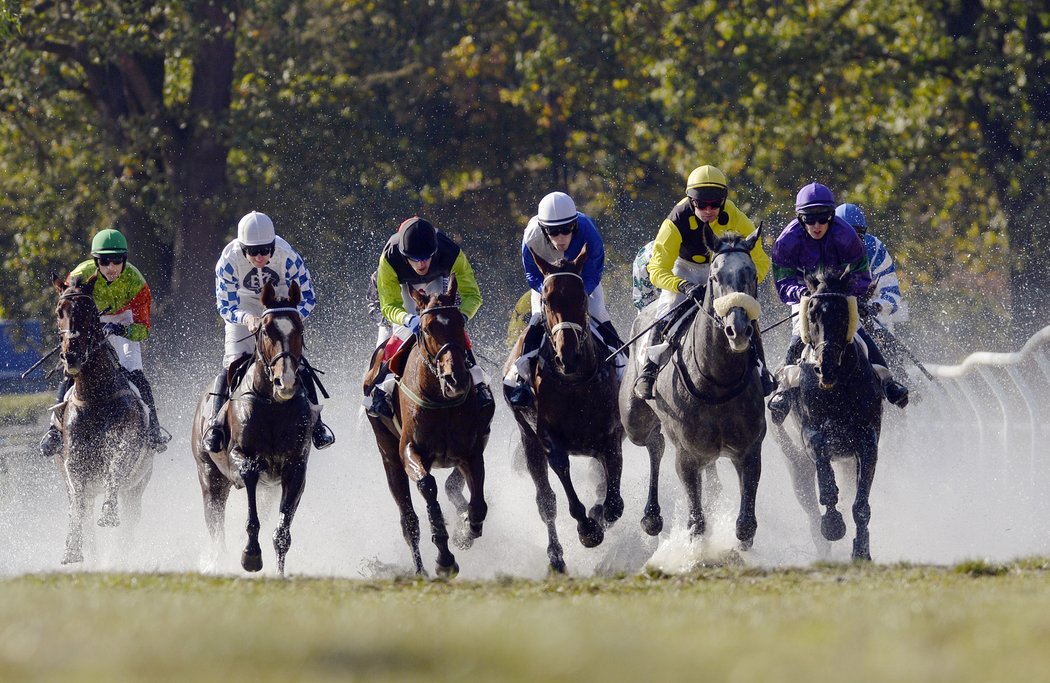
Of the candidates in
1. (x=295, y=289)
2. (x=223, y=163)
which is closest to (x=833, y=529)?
(x=295, y=289)

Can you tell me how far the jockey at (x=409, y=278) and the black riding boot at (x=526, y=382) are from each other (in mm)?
239

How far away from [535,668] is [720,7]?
24.1m

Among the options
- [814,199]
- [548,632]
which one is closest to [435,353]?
[814,199]

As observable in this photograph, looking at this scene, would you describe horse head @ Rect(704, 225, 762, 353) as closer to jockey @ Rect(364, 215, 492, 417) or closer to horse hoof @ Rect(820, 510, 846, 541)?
horse hoof @ Rect(820, 510, 846, 541)

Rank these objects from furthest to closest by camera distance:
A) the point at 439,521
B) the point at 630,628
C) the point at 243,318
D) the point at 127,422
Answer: the point at 127,422, the point at 243,318, the point at 439,521, the point at 630,628

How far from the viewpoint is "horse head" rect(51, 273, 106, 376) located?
13.4 m

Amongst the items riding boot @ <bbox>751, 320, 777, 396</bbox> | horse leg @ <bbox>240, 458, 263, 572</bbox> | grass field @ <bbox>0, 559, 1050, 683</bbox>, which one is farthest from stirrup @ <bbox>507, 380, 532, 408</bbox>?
grass field @ <bbox>0, 559, 1050, 683</bbox>

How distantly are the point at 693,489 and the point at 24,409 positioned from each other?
21.4m

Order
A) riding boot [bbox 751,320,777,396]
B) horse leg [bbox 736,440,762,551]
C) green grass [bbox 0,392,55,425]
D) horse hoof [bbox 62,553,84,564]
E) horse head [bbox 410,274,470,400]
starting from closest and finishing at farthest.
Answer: horse head [bbox 410,274,470,400], horse leg [bbox 736,440,762,551], riding boot [bbox 751,320,777,396], horse hoof [bbox 62,553,84,564], green grass [bbox 0,392,55,425]

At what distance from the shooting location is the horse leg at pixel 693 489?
12.0 m

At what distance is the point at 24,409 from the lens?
30.9 meters

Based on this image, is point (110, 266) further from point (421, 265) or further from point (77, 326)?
point (421, 265)

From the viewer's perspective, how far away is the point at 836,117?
28.0 m

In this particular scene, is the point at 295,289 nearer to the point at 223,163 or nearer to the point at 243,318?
the point at 243,318
